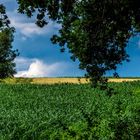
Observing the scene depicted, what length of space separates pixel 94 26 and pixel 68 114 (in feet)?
61.2

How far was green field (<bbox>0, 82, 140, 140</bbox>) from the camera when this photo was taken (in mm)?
17547

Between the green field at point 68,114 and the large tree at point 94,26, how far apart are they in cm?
123

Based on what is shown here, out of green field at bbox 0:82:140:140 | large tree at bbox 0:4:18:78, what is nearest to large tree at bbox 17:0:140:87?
green field at bbox 0:82:140:140

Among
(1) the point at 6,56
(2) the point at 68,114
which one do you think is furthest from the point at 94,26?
(1) the point at 6,56

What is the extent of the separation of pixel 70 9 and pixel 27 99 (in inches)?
1251

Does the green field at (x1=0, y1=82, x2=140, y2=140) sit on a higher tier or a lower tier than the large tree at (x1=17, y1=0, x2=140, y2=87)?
lower

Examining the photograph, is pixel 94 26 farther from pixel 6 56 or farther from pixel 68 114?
pixel 6 56

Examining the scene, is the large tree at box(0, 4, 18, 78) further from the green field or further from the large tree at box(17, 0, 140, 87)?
the large tree at box(17, 0, 140, 87)

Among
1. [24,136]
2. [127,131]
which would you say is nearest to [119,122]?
[127,131]

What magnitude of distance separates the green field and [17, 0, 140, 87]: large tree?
4.04 feet

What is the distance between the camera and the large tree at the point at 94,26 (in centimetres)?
1811

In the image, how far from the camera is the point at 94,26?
61.7 feet

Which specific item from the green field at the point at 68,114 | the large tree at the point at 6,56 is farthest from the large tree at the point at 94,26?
the large tree at the point at 6,56

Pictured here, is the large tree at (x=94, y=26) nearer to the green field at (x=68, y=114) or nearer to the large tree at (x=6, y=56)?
the green field at (x=68, y=114)
